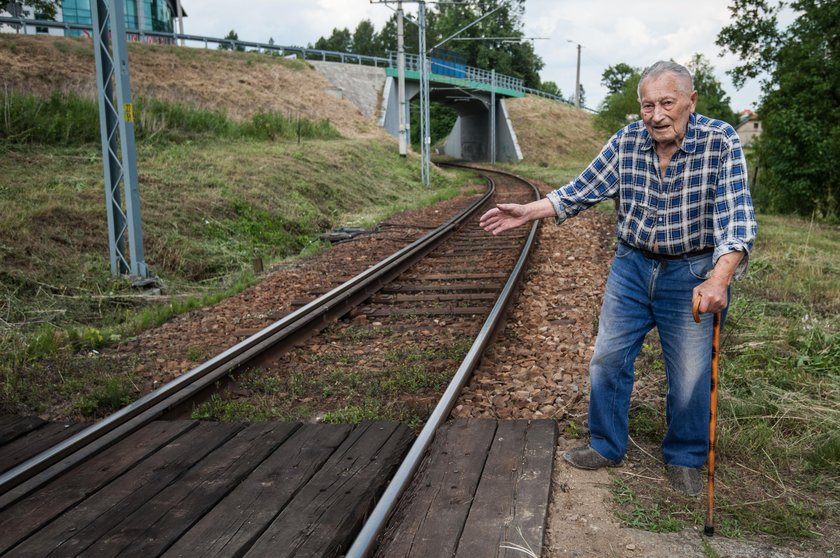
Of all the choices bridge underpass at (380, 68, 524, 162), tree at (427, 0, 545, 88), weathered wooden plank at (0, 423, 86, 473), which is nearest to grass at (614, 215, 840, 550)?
weathered wooden plank at (0, 423, 86, 473)

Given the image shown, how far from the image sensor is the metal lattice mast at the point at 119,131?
874 centimetres

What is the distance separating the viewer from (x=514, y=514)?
3035 millimetres

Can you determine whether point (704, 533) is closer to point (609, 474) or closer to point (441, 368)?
point (609, 474)

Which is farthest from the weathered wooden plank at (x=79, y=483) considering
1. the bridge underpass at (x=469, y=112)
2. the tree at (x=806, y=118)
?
the bridge underpass at (x=469, y=112)

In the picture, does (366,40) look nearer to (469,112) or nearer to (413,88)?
(469,112)

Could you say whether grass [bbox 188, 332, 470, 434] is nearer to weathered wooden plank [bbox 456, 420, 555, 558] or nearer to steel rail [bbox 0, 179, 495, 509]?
steel rail [bbox 0, 179, 495, 509]

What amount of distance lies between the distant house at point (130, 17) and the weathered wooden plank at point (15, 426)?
3067cm

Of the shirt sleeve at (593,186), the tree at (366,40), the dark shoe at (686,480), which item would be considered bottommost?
the dark shoe at (686,480)

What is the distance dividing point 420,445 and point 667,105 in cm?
202

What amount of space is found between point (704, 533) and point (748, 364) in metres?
2.59

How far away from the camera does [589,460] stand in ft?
11.8

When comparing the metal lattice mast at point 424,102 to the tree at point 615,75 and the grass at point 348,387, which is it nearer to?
the grass at point 348,387

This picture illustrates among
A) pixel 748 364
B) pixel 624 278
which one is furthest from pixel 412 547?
pixel 748 364

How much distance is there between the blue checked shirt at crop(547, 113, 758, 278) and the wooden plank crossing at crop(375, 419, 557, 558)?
1211 millimetres
